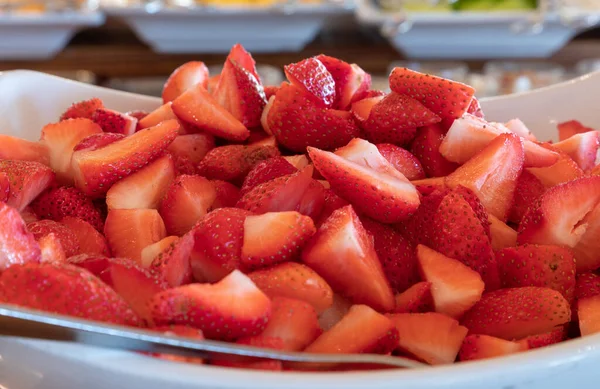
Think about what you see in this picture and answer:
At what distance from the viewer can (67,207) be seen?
732mm

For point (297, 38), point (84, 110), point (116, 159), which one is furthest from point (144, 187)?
point (297, 38)

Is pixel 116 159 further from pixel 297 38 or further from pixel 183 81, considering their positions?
pixel 297 38

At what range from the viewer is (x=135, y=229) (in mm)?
678

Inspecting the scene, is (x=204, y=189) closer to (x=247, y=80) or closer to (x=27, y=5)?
(x=247, y=80)

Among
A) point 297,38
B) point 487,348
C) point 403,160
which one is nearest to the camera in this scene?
point 487,348

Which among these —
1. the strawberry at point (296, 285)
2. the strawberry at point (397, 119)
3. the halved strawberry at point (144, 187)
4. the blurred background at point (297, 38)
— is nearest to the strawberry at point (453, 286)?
→ the strawberry at point (296, 285)

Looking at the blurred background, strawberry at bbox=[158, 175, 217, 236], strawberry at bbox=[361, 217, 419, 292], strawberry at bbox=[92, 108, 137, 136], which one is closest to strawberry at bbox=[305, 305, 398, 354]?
strawberry at bbox=[361, 217, 419, 292]

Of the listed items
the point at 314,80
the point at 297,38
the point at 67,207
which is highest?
the point at 314,80

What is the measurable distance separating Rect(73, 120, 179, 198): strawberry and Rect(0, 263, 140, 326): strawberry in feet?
0.75

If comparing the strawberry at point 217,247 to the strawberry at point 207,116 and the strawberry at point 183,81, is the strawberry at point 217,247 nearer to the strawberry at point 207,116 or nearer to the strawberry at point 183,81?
the strawberry at point 207,116

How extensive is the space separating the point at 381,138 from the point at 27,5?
1.81m

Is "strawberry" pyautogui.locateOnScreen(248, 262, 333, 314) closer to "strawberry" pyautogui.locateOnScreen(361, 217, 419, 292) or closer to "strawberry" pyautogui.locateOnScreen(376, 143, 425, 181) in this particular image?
"strawberry" pyautogui.locateOnScreen(361, 217, 419, 292)

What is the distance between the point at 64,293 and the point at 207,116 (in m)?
0.40

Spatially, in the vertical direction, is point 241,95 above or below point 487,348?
above
